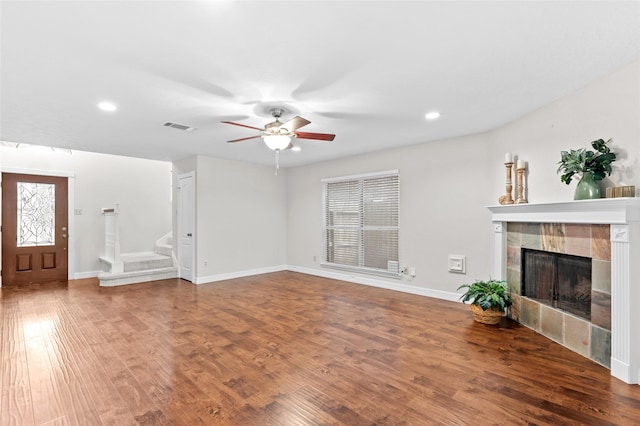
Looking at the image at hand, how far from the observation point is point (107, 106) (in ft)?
11.0

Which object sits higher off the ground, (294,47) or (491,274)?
(294,47)

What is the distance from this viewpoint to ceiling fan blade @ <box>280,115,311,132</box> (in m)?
2.98

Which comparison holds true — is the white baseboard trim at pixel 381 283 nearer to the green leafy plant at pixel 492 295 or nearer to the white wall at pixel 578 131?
the green leafy plant at pixel 492 295

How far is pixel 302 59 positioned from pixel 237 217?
4764 mm

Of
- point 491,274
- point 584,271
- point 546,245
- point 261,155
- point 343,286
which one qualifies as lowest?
point 343,286

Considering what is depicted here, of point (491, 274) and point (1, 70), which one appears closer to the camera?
point (1, 70)

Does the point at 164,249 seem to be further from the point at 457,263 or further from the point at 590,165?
the point at 590,165

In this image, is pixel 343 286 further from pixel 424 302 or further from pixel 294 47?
pixel 294 47

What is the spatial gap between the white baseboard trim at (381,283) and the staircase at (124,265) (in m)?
2.77

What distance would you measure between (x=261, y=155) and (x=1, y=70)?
3.83 metres

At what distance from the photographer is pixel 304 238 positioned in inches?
283

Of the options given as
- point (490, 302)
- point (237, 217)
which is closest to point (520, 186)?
point (490, 302)

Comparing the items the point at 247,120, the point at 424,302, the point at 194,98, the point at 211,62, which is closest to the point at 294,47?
the point at 211,62

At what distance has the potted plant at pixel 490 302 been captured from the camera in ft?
Result: 11.9
